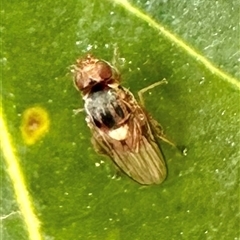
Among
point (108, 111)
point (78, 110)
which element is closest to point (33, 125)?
point (78, 110)

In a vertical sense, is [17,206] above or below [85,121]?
below

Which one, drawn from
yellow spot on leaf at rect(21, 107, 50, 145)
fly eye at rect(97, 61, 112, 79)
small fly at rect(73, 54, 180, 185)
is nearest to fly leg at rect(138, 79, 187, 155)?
small fly at rect(73, 54, 180, 185)

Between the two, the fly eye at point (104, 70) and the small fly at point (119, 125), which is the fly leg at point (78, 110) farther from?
the fly eye at point (104, 70)

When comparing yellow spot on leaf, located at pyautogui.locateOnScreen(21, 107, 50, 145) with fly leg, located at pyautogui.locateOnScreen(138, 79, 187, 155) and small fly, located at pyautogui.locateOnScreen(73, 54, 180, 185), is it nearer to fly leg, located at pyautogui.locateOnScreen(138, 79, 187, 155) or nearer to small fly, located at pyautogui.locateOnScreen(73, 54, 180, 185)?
small fly, located at pyautogui.locateOnScreen(73, 54, 180, 185)

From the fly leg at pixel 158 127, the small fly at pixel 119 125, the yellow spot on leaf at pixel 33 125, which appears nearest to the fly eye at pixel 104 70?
the small fly at pixel 119 125

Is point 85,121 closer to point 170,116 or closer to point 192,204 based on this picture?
point 170,116

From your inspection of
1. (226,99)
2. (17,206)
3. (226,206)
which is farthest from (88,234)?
(226,99)
